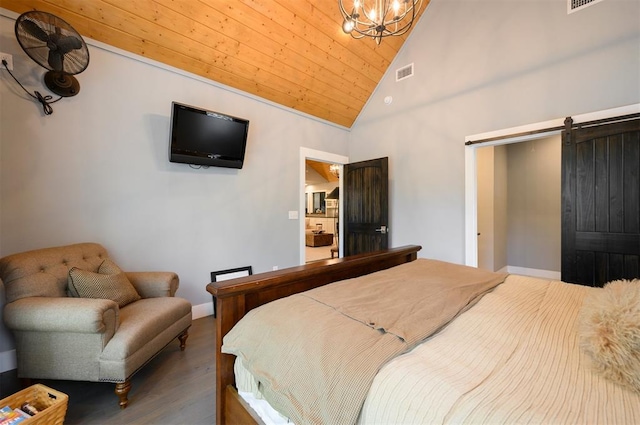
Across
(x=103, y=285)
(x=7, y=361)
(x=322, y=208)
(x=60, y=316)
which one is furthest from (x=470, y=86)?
(x=322, y=208)

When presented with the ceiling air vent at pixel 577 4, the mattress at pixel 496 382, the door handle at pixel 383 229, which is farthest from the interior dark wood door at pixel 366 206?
the mattress at pixel 496 382

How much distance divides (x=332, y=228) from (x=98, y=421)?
8.51 meters

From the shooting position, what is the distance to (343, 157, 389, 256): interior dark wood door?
4.01 meters

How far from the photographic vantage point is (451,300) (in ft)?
4.25

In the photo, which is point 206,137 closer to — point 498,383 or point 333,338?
point 333,338

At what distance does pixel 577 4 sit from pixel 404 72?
73.8 inches

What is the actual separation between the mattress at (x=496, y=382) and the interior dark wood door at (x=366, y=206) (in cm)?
294

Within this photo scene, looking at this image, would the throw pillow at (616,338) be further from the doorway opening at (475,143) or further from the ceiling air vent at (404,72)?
the ceiling air vent at (404,72)

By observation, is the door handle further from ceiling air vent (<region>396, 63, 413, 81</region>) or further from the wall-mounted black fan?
the wall-mounted black fan

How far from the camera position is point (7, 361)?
194 cm

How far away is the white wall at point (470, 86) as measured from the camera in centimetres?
251

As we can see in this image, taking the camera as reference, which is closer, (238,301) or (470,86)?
(238,301)

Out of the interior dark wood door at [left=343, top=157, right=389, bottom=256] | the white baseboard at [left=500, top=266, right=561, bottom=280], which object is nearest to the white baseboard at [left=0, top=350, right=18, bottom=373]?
the interior dark wood door at [left=343, top=157, right=389, bottom=256]

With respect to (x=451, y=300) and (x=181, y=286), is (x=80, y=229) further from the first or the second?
(x=451, y=300)
